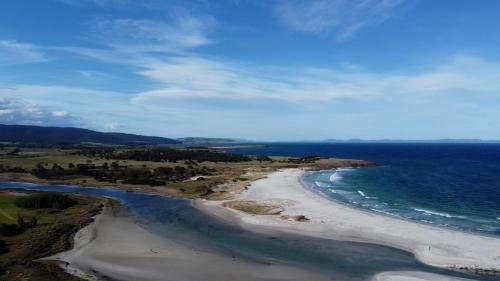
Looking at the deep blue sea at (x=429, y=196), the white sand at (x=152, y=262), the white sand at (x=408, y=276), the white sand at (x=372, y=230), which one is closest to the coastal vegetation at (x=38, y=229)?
the white sand at (x=152, y=262)

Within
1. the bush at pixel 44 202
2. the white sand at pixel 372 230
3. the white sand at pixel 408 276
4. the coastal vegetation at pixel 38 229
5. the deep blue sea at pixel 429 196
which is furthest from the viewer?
the bush at pixel 44 202

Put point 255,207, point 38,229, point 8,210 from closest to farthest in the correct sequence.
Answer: point 38,229
point 8,210
point 255,207

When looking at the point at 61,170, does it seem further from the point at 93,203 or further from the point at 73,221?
the point at 73,221

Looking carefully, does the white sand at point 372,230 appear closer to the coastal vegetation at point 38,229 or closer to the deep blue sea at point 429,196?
the deep blue sea at point 429,196

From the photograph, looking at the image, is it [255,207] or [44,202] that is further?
[44,202]

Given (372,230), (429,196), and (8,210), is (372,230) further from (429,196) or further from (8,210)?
(8,210)

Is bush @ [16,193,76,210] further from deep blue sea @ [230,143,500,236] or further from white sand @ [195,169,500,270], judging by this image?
deep blue sea @ [230,143,500,236]

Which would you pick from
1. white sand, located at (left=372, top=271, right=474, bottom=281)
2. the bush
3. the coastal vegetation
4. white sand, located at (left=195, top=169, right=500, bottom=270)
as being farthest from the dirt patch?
white sand, located at (left=372, top=271, right=474, bottom=281)

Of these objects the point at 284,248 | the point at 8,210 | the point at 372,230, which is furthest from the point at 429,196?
the point at 8,210

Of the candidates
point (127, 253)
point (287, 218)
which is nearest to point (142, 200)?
point (287, 218)
